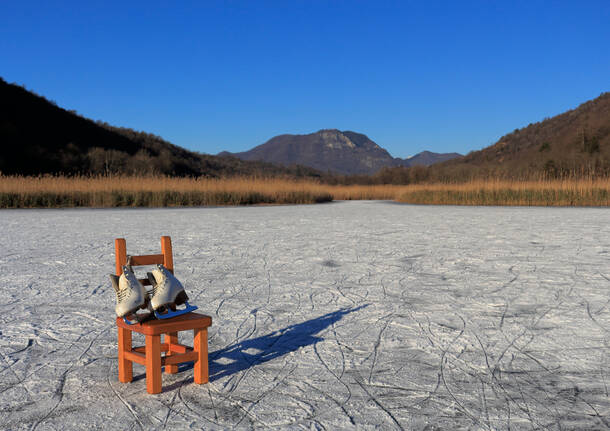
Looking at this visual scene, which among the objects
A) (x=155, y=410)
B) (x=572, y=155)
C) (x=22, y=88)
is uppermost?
(x=22, y=88)

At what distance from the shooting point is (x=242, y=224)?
1080cm

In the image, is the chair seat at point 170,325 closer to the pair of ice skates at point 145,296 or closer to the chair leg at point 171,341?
the pair of ice skates at point 145,296

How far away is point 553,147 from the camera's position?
1912 inches

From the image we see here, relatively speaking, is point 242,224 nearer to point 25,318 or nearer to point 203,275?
point 203,275

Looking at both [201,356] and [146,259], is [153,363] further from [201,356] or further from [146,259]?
[146,259]

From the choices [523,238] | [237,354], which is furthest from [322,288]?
[523,238]

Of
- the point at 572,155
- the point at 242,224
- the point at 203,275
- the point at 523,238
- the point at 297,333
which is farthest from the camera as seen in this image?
the point at 572,155

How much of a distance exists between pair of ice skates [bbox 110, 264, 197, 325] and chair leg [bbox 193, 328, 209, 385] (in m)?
0.12

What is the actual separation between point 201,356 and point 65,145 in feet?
122

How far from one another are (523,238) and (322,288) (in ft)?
15.0

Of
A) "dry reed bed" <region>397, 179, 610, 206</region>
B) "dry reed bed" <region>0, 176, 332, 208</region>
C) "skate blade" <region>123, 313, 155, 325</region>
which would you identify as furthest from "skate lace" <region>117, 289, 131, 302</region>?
"dry reed bed" <region>397, 179, 610, 206</region>

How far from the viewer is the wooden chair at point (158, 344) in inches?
92.7

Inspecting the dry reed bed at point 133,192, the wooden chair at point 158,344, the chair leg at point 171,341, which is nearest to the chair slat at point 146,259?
the wooden chair at point 158,344

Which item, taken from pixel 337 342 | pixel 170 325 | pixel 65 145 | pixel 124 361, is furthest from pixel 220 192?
pixel 65 145
